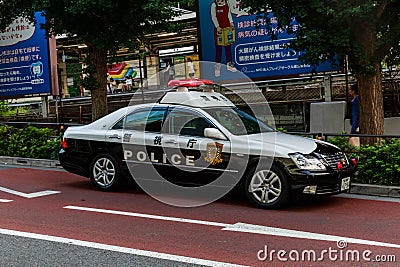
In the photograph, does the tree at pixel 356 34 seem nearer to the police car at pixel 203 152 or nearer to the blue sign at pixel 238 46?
the police car at pixel 203 152

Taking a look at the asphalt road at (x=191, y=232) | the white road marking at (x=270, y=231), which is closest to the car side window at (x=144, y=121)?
the asphalt road at (x=191, y=232)

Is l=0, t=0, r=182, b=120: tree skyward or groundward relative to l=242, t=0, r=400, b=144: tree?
skyward

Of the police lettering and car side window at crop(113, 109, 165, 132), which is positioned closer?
the police lettering

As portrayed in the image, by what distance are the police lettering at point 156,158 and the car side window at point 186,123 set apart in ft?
1.34

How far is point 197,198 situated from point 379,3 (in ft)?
16.2

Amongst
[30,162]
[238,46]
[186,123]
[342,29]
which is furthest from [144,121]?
[238,46]

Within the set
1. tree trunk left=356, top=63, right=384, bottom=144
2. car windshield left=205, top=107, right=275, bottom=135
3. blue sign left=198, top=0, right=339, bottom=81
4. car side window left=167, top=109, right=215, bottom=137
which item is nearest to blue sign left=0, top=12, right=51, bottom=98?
blue sign left=198, top=0, right=339, bottom=81

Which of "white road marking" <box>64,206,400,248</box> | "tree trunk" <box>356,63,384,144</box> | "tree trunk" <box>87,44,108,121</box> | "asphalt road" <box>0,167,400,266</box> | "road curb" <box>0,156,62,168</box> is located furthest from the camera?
"tree trunk" <box>87,44,108,121</box>

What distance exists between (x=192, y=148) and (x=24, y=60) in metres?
12.4

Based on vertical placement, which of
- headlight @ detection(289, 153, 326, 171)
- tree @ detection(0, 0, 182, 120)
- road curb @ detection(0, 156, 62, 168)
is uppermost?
tree @ detection(0, 0, 182, 120)

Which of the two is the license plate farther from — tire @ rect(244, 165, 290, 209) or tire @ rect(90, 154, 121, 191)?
tire @ rect(90, 154, 121, 191)

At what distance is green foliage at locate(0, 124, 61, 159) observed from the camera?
1366 centimetres

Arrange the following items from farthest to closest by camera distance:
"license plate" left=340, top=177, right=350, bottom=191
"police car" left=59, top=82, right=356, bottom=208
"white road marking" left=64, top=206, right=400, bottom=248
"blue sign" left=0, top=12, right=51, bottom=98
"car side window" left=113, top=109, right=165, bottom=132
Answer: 1. "blue sign" left=0, top=12, right=51, bottom=98
2. "car side window" left=113, top=109, right=165, bottom=132
3. "license plate" left=340, top=177, right=350, bottom=191
4. "police car" left=59, top=82, right=356, bottom=208
5. "white road marking" left=64, top=206, right=400, bottom=248

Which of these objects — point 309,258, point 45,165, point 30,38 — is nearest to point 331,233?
point 309,258
